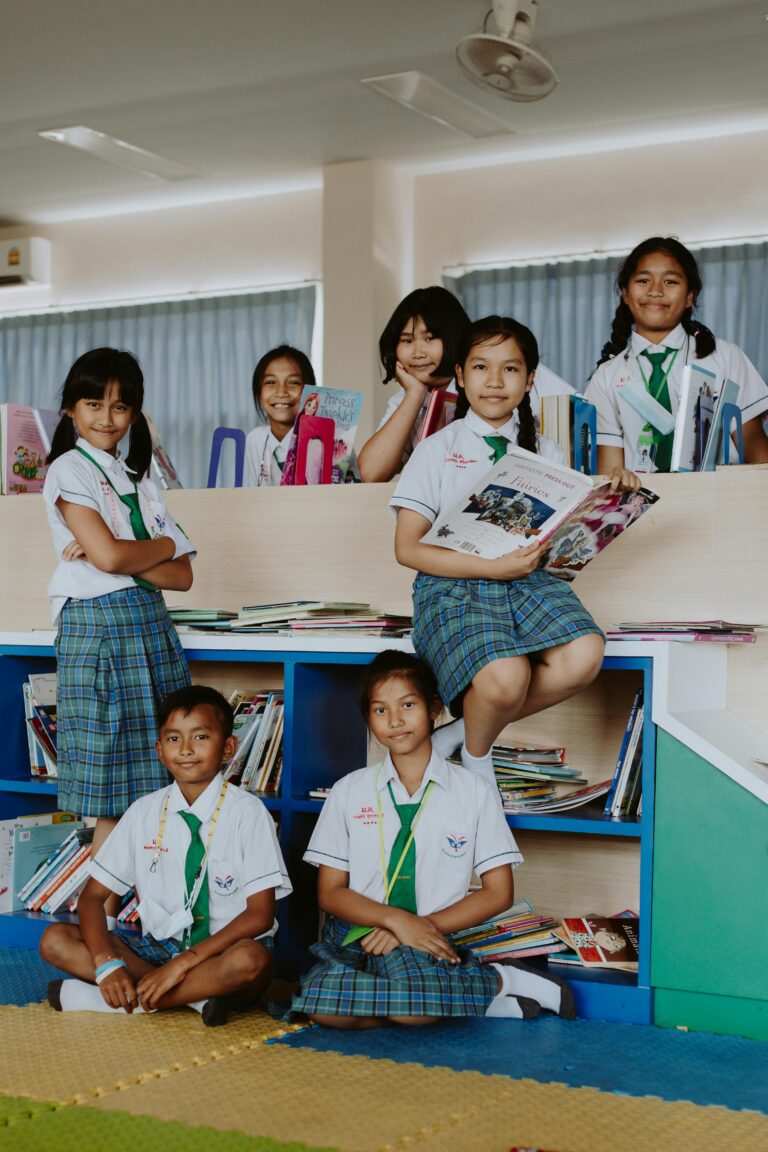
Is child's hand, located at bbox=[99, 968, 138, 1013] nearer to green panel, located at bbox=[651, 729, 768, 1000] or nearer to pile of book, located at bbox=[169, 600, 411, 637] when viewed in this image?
pile of book, located at bbox=[169, 600, 411, 637]

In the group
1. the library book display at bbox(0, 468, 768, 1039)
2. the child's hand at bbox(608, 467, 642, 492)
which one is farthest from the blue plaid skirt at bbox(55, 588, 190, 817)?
the child's hand at bbox(608, 467, 642, 492)

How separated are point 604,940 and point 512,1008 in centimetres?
26

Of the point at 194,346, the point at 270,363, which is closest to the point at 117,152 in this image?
the point at 194,346

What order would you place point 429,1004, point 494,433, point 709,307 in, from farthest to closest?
point 709,307 → point 494,433 → point 429,1004

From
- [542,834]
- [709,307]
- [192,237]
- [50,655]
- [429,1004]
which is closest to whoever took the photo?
[429,1004]

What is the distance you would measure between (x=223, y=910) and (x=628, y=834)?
712 millimetres

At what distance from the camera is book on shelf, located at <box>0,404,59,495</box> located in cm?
315

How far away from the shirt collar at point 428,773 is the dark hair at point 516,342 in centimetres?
60

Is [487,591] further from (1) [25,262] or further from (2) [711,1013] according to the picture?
(1) [25,262]

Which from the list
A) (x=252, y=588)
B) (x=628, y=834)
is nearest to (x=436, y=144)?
(x=252, y=588)

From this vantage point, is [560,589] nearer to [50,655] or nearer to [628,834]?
[628,834]

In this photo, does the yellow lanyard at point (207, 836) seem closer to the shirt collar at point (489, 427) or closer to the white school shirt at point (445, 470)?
the white school shirt at point (445, 470)

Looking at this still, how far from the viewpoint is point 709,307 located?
5.57 meters

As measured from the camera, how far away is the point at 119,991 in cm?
212
